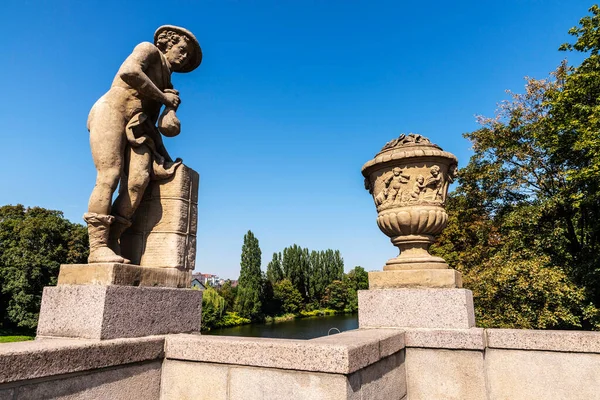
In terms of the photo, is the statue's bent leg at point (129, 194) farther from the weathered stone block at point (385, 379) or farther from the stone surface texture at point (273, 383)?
the weathered stone block at point (385, 379)

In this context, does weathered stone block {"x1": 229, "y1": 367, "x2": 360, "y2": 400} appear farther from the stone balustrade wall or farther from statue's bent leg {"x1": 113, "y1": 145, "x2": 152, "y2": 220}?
statue's bent leg {"x1": 113, "y1": 145, "x2": 152, "y2": 220}

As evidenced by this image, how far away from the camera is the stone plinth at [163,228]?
11.6 feet

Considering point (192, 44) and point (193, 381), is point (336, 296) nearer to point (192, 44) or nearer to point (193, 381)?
point (192, 44)

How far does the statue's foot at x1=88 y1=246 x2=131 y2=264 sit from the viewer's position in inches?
120

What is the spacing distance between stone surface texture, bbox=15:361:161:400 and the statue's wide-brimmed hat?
9.41 feet

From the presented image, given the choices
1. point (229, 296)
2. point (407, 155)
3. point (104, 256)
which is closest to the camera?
point (104, 256)

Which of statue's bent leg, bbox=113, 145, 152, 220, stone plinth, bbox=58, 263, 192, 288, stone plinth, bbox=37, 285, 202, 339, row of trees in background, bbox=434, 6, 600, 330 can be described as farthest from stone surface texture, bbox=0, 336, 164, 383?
row of trees in background, bbox=434, 6, 600, 330

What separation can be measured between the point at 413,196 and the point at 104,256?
116 inches

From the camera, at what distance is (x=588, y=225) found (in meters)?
15.2

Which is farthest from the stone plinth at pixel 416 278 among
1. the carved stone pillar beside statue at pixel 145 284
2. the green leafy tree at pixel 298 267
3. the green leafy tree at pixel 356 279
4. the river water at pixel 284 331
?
the green leafy tree at pixel 356 279

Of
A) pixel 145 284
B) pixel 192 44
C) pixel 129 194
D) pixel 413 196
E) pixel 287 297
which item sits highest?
pixel 192 44

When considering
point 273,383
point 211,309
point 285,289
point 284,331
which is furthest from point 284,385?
point 285,289

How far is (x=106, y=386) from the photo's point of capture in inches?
99.1

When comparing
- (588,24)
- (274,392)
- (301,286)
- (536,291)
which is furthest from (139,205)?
(301,286)
